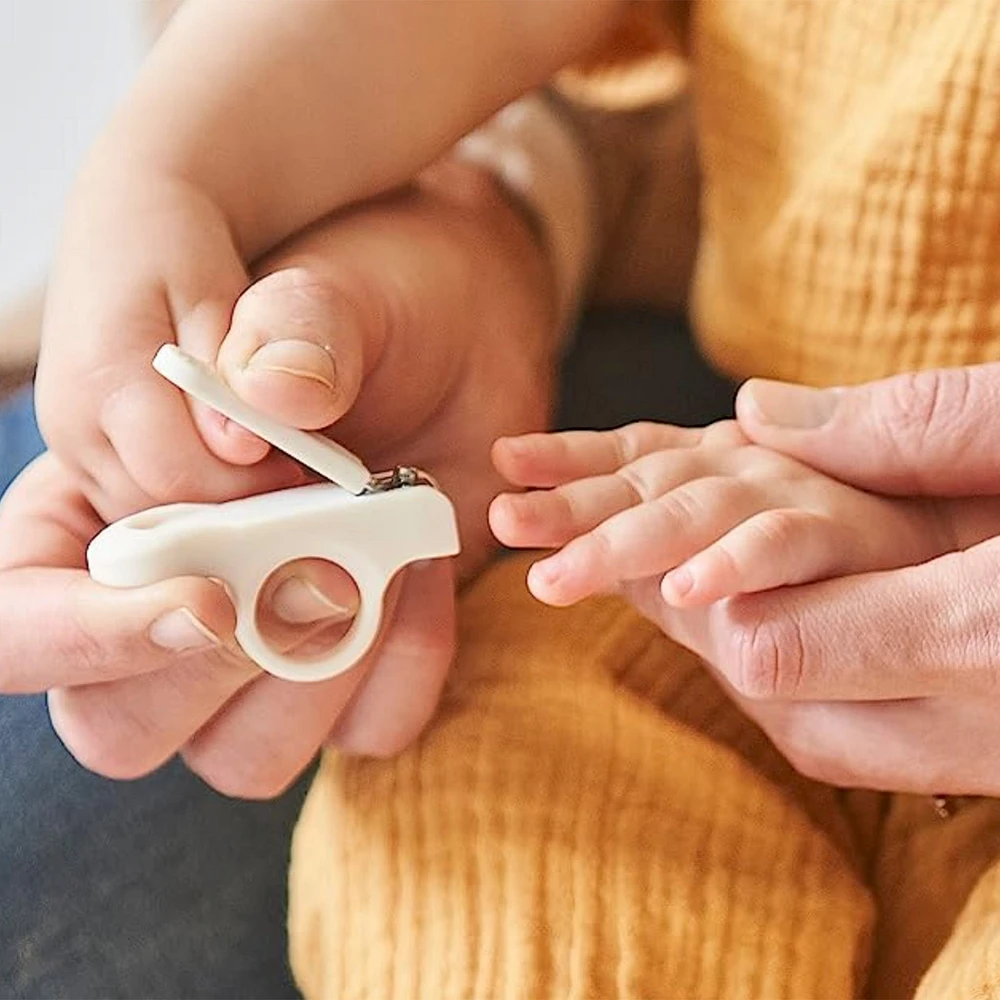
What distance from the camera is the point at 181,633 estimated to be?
429 mm

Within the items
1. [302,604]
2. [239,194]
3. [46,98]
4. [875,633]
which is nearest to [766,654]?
[875,633]

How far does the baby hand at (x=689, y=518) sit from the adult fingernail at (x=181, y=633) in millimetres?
91

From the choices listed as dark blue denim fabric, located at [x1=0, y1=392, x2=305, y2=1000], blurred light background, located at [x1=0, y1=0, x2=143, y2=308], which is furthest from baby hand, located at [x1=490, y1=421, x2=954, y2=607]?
blurred light background, located at [x1=0, y1=0, x2=143, y2=308]

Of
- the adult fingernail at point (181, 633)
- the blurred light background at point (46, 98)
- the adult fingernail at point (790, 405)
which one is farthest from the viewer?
the blurred light background at point (46, 98)

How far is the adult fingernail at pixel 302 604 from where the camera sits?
45 cm

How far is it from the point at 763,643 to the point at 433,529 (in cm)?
10

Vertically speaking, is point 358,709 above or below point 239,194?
below

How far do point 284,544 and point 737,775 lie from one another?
21 centimetres

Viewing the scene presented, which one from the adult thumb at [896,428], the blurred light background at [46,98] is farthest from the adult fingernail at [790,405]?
the blurred light background at [46,98]

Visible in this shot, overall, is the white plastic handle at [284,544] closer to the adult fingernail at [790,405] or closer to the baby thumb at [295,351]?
the baby thumb at [295,351]

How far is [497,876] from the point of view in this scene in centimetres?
51

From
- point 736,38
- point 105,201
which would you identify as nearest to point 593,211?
point 736,38

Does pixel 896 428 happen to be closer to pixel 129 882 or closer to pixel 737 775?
pixel 737 775

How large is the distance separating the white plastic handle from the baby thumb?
1.1 inches
